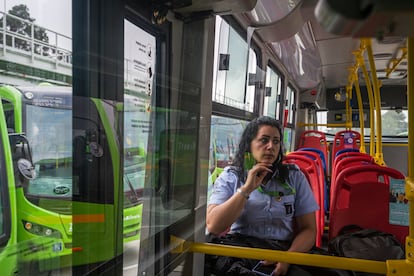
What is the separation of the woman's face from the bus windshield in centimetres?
109

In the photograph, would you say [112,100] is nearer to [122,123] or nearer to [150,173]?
[122,123]

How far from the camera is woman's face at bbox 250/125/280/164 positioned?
6.02 ft

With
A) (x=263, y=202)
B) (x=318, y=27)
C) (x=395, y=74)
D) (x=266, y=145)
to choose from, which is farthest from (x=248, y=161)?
(x=395, y=74)

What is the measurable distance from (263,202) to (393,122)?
5.93 metres

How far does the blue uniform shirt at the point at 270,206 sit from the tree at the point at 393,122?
541 cm

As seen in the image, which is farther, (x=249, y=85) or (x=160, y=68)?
(x=249, y=85)

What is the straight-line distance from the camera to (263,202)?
1.77m

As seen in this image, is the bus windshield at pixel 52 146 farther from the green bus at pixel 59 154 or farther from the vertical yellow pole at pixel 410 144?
the vertical yellow pole at pixel 410 144

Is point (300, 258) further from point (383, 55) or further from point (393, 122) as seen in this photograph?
point (393, 122)

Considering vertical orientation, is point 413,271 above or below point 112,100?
below

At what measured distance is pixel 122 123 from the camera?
1104 millimetres

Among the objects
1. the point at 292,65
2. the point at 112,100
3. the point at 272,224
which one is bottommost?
the point at 272,224

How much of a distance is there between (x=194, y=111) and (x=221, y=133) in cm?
83

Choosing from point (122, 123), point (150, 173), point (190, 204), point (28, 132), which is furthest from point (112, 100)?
point (190, 204)
